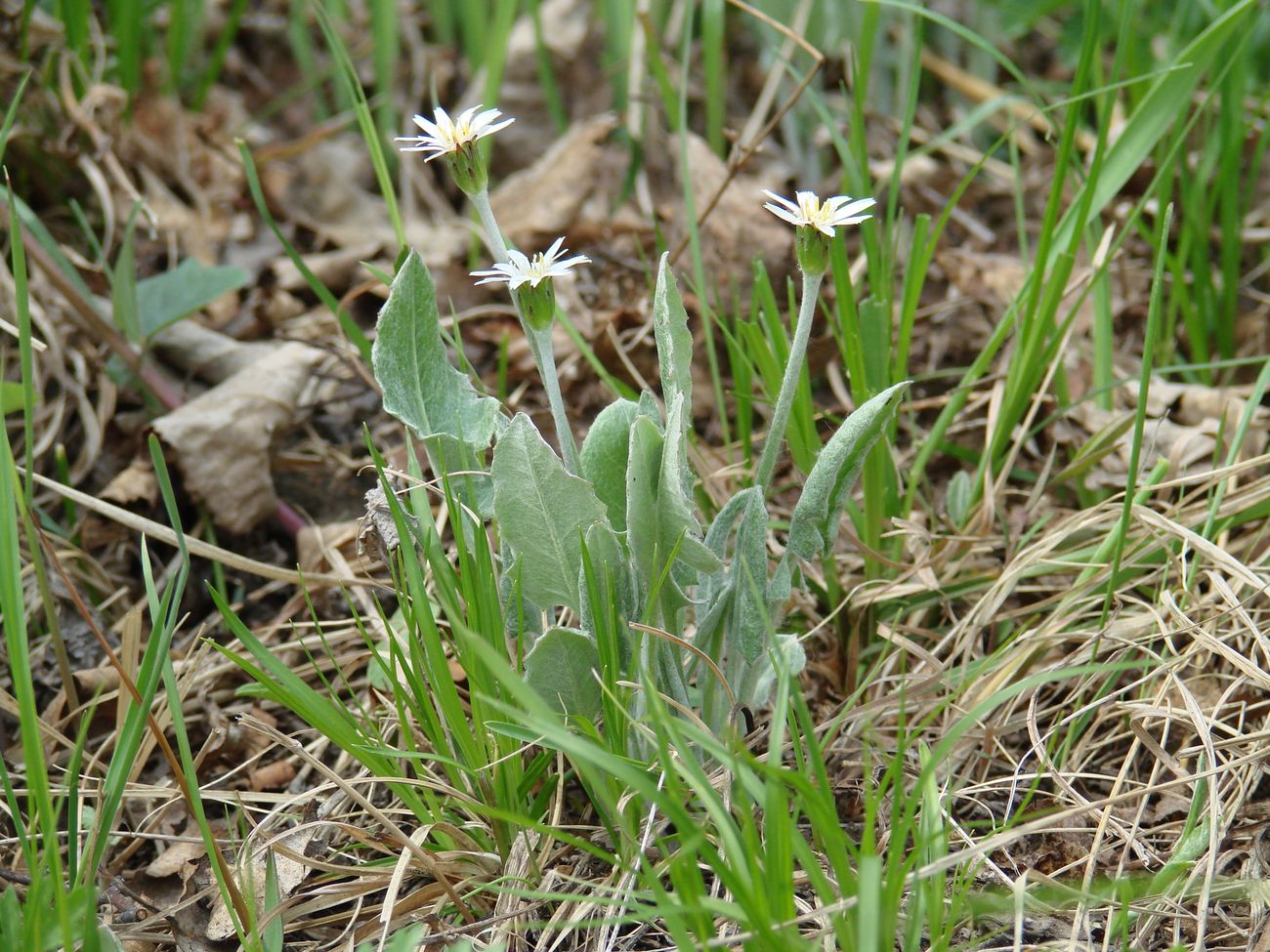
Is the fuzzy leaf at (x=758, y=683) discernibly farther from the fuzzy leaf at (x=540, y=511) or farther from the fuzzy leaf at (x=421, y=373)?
the fuzzy leaf at (x=421, y=373)

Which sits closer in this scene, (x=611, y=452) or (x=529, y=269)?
(x=529, y=269)

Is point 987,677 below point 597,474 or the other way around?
below

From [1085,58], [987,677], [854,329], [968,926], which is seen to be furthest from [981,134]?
[968,926]

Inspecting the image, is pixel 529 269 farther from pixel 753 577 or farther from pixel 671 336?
pixel 753 577

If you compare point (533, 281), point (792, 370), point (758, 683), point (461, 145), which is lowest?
point (758, 683)

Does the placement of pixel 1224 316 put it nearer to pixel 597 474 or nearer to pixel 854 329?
pixel 854 329

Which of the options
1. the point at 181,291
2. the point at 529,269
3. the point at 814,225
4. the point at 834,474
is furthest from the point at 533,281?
the point at 181,291
